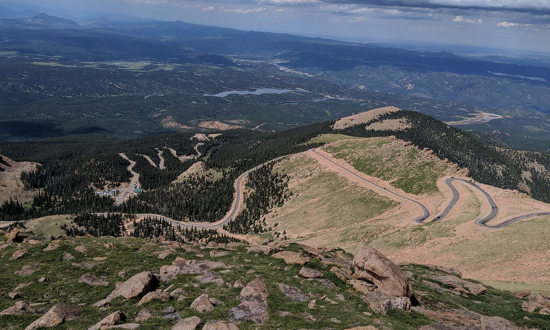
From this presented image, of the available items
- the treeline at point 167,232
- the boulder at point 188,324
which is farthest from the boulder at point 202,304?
the treeline at point 167,232

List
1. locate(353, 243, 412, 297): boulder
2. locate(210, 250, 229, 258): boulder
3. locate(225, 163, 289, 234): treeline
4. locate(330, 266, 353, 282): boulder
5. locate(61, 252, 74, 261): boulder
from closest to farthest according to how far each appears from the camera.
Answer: locate(353, 243, 412, 297): boulder, locate(330, 266, 353, 282): boulder, locate(61, 252, 74, 261): boulder, locate(210, 250, 229, 258): boulder, locate(225, 163, 289, 234): treeline

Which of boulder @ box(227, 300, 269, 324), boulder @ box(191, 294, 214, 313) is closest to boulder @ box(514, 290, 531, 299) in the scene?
boulder @ box(227, 300, 269, 324)

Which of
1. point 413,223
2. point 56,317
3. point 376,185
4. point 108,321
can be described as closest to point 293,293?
point 108,321

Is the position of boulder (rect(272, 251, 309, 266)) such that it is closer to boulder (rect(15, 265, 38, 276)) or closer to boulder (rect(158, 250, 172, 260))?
boulder (rect(158, 250, 172, 260))

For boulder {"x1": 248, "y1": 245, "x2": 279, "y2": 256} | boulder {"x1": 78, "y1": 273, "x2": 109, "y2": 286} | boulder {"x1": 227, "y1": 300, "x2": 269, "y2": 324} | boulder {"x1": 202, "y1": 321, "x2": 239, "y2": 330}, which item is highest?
boulder {"x1": 202, "y1": 321, "x2": 239, "y2": 330}

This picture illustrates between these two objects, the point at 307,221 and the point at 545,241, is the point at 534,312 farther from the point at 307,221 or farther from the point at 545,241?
the point at 307,221

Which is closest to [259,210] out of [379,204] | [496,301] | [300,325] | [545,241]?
[379,204]

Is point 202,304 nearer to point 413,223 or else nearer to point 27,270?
point 27,270
